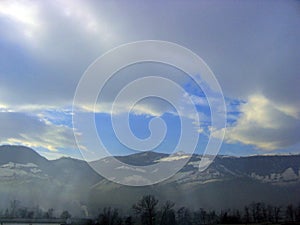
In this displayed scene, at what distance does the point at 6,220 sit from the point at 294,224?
27.0ft

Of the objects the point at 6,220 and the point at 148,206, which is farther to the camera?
the point at 148,206

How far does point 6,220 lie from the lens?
1063 centimetres

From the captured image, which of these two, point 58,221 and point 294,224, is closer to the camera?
point 58,221

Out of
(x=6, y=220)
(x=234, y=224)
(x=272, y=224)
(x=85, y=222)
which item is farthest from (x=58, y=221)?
(x=272, y=224)

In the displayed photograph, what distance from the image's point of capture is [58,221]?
38.4ft

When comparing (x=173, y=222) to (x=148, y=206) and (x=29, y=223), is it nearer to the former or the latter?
(x=148, y=206)

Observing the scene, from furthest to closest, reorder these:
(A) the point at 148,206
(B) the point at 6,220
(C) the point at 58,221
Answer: (A) the point at 148,206
(C) the point at 58,221
(B) the point at 6,220

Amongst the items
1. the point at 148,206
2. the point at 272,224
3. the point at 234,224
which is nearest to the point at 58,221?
the point at 148,206

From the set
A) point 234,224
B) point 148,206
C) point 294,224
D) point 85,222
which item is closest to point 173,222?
point 148,206

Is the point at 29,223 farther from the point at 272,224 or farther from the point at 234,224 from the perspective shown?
the point at 272,224

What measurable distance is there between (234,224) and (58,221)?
17.0ft

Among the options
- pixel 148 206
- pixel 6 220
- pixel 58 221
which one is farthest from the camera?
pixel 148 206

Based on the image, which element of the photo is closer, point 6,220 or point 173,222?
point 6,220

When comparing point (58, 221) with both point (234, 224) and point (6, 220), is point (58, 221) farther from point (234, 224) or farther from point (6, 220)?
point (234, 224)
